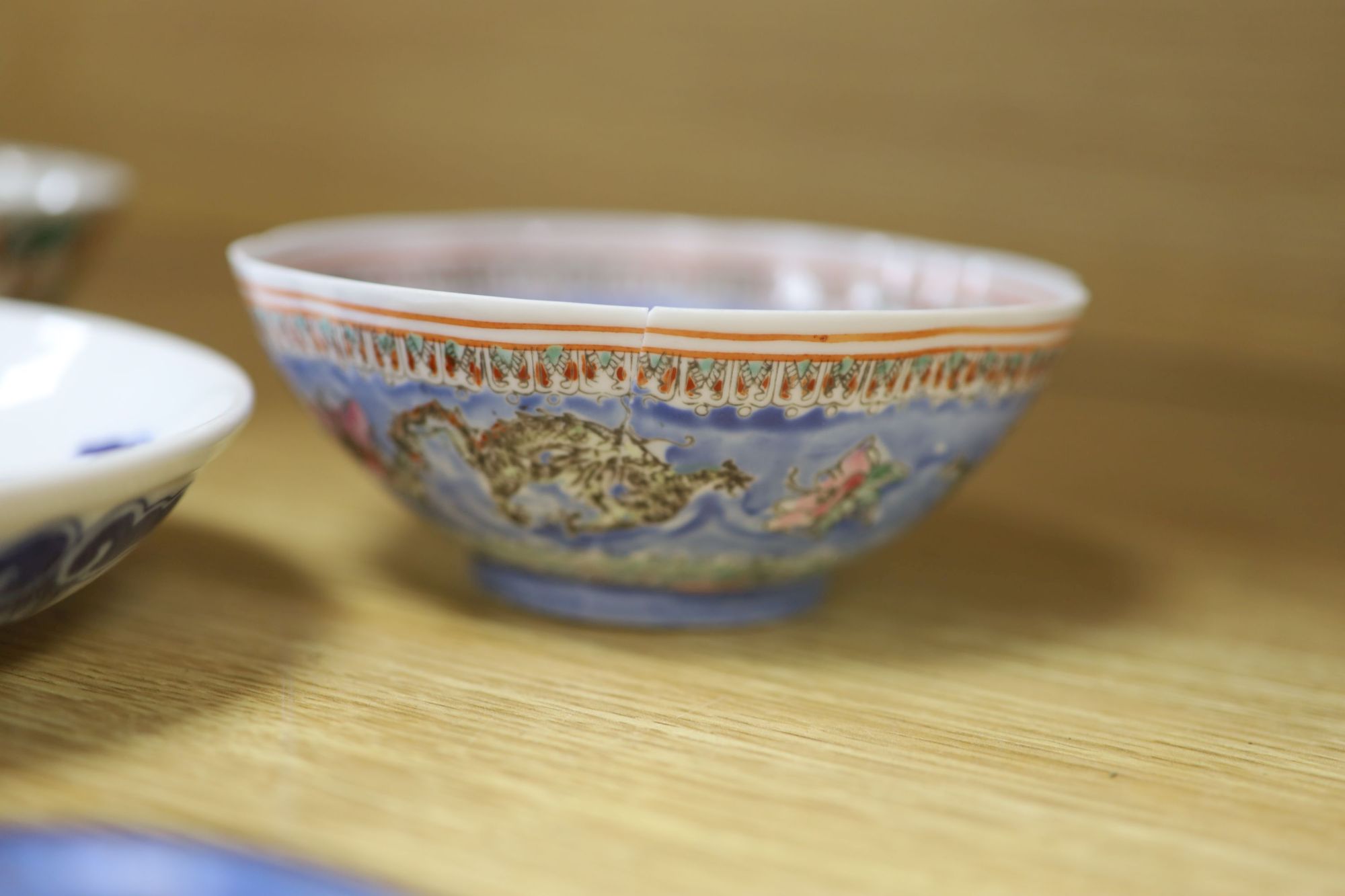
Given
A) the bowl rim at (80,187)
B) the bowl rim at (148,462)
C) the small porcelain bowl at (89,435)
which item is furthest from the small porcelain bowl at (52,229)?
the bowl rim at (148,462)

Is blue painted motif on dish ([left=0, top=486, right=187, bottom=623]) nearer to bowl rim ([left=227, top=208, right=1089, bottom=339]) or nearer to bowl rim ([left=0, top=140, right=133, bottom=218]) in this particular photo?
bowl rim ([left=227, top=208, right=1089, bottom=339])

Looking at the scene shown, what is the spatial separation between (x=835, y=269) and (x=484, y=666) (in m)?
0.30

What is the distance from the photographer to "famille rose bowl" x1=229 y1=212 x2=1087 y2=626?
395 millimetres

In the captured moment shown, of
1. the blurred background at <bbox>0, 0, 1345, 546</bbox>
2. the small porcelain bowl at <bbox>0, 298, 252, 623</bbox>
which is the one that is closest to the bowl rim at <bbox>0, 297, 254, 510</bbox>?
the small porcelain bowl at <bbox>0, 298, 252, 623</bbox>

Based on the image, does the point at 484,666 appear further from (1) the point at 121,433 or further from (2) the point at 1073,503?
(2) the point at 1073,503

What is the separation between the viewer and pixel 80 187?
69cm

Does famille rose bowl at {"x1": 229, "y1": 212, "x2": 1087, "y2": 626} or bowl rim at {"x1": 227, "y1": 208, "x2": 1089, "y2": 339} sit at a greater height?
bowl rim at {"x1": 227, "y1": 208, "x2": 1089, "y2": 339}

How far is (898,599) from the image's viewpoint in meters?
0.54

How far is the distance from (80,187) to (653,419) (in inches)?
17.1

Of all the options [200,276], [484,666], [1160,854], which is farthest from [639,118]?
[1160,854]

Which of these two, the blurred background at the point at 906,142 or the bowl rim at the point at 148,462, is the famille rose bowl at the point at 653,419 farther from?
the blurred background at the point at 906,142

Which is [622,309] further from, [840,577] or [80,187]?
[80,187]

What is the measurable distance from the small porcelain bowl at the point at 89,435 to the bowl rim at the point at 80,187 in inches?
4.7

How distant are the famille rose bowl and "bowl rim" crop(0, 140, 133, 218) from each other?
0.55 feet
